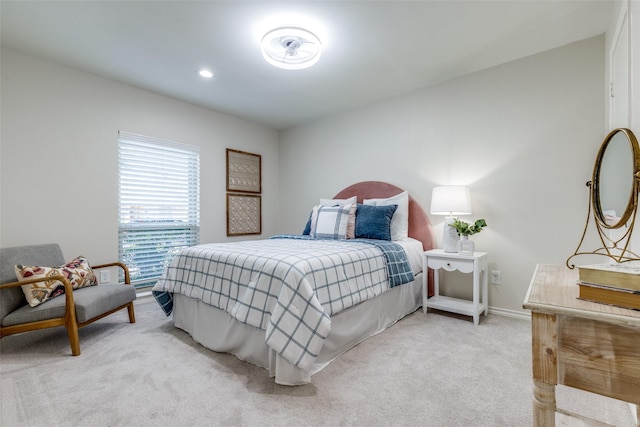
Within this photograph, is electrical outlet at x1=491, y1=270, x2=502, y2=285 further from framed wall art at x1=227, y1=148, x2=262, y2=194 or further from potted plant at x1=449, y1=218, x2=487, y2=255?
framed wall art at x1=227, y1=148, x2=262, y2=194

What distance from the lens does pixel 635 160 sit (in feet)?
4.06

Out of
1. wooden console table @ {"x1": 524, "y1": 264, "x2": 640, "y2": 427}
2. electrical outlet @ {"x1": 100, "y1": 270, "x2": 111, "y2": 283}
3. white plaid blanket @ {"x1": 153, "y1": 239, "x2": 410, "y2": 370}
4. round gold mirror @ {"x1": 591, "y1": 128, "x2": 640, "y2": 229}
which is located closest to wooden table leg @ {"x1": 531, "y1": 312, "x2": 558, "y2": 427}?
wooden console table @ {"x1": 524, "y1": 264, "x2": 640, "y2": 427}

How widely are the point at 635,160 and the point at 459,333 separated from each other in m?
1.73

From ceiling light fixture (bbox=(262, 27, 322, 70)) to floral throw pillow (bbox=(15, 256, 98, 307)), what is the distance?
235 cm

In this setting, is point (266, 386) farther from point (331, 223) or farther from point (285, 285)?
point (331, 223)

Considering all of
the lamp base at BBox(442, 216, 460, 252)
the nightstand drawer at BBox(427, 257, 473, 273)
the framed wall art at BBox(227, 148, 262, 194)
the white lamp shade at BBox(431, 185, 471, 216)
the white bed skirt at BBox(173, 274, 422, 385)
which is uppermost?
the framed wall art at BBox(227, 148, 262, 194)

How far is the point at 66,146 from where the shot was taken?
9.42 feet

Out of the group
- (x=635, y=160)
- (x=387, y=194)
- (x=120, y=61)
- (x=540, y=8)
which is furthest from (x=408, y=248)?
(x=120, y=61)

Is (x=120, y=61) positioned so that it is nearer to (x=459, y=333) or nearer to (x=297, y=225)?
(x=297, y=225)

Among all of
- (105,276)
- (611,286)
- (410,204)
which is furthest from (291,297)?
(105,276)

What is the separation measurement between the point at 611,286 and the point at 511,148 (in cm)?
239

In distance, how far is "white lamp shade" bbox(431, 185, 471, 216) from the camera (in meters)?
2.80

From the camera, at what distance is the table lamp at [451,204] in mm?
2809

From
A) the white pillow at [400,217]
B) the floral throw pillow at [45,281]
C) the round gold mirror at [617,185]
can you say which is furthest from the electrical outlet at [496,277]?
the floral throw pillow at [45,281]
